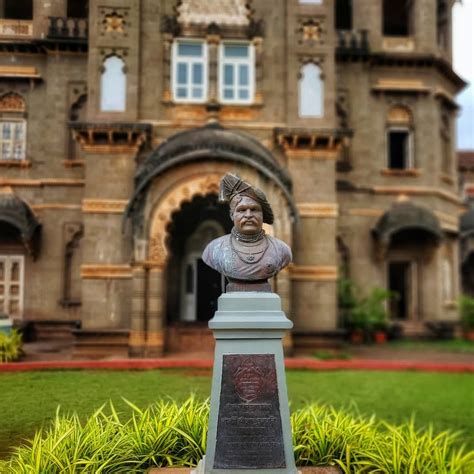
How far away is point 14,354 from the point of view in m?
8.46

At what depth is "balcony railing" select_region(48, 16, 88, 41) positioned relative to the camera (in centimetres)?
1362

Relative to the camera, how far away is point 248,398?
557 centimetres

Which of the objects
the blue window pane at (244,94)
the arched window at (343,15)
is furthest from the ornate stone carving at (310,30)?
the arched window at (343,15)

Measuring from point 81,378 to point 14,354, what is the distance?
4.45ft

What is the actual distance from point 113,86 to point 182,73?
178 centimetres

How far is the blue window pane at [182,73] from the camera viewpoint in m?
15.0

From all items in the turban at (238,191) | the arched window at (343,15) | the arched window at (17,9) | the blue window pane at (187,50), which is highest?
the arched window at (343,15)

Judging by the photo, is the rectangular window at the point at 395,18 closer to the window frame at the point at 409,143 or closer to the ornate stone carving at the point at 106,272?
the window frame at the point at 409,143

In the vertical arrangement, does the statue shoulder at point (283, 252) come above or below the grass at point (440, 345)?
above

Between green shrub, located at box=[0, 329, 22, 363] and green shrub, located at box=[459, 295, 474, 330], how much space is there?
1516 cm

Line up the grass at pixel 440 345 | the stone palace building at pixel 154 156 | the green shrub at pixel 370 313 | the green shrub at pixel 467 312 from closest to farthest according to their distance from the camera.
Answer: the stone palace building at pixel 154 156, the grass at pixel 440 345, the green shrub at pixel 370 313, the green shrub at pixel 467 312

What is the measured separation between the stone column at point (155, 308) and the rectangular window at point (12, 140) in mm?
4925

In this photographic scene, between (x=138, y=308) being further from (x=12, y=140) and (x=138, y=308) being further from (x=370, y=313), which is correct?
(x=370, y=313)

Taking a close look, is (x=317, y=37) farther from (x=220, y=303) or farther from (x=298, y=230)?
(x=220, y=303)
